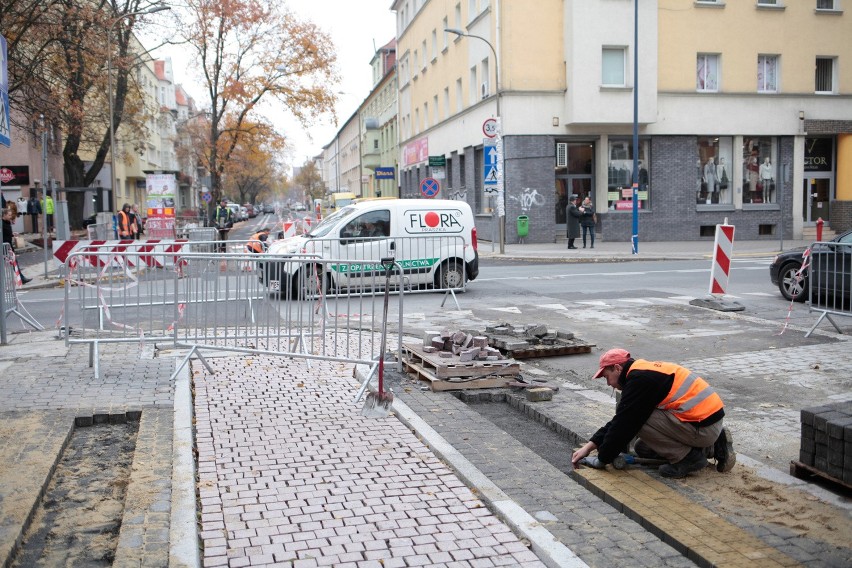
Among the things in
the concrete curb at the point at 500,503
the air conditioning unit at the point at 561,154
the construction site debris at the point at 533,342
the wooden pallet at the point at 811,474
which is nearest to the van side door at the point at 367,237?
the construction site debris at the point at 533,342

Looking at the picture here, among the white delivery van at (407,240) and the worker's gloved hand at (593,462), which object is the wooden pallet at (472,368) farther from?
the white delivery van at (407,240)

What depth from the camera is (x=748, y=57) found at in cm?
3284

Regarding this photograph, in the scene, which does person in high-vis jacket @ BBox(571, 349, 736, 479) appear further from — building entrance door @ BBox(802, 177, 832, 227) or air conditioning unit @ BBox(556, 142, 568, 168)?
building entrance door @ BBox(802, 177, 832, 227)

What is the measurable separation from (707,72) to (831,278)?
81.0ft

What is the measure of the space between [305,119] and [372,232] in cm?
2896

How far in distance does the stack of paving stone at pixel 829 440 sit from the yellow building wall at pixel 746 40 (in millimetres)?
28866

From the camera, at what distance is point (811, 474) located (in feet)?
16.8

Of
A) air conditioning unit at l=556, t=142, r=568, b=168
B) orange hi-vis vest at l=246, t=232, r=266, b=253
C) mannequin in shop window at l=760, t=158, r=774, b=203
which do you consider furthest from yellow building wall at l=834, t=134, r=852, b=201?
orange hi-vis vest at l=246, t=232, r=266, b=253

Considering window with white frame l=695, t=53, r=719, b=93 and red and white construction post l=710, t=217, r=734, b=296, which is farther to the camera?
window with white frame l=695, t=53, r=719, b=93

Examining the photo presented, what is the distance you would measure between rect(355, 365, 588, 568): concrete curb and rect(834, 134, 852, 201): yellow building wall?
32.9 m

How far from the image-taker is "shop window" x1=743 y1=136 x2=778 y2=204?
33.4 metres

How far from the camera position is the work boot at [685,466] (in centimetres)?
526

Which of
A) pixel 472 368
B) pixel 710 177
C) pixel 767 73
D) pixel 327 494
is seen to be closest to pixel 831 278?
pixel 472 368

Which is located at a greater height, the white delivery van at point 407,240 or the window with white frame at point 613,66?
the window with white frame at point 613,66
